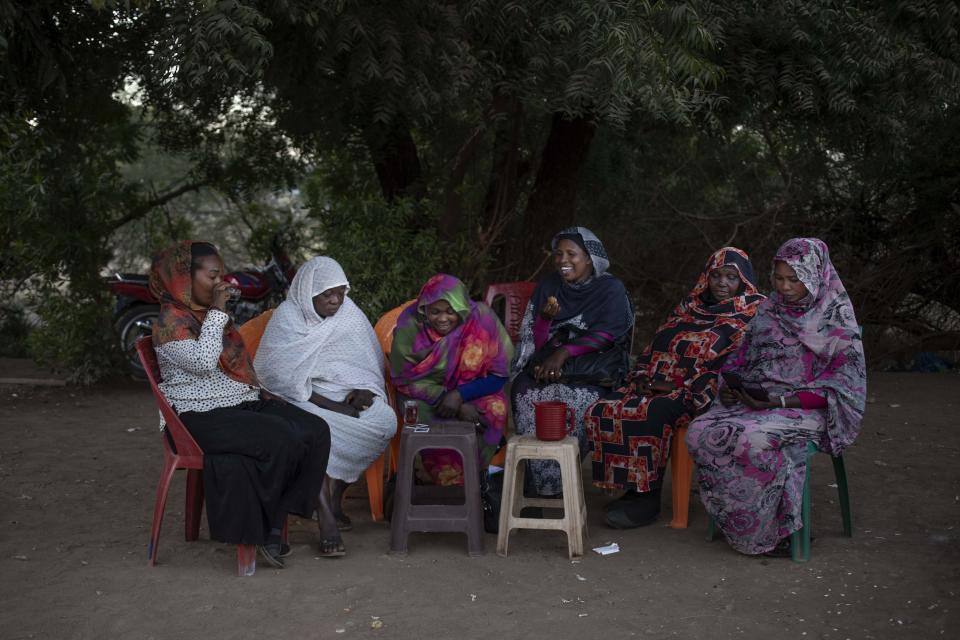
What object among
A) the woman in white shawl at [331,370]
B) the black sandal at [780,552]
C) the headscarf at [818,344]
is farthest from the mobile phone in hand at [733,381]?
the woman in white shawl at [331,370]

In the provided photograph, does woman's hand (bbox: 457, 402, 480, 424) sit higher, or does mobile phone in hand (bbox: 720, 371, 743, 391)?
mobile phone in hand (bbox: 720, 371, 743, 391)

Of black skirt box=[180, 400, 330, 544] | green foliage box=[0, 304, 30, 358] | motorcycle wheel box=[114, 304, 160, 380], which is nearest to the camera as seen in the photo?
black skirt box=[180, 400, 330, 544]

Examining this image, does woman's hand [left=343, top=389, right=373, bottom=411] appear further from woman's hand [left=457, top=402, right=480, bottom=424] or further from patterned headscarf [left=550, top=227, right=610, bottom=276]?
patterned headscarf [left=550, top=227, right=610, bottom=276]

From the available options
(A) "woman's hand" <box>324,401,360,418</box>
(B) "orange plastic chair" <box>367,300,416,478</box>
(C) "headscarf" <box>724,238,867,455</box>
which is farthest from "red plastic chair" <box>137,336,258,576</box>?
(C) "headscarf" <box>724,238,867,455</box>

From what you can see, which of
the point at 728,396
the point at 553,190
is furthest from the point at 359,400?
the point at 553,190

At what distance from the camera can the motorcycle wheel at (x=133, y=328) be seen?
29.6 feet

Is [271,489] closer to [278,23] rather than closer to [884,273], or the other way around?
[278,23]

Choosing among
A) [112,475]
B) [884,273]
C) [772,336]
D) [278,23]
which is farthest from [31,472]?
[884,273]

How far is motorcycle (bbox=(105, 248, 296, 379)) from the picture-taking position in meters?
9.05

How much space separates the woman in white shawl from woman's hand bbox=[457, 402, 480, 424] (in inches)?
13.7

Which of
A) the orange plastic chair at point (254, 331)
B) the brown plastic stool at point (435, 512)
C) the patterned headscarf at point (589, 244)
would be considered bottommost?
the brown plastic stool at point (435, 512)

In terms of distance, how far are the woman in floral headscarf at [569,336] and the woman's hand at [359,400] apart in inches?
33.7

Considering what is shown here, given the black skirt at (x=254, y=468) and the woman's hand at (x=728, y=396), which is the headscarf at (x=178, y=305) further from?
the woman's hand at (x=728, y=396)

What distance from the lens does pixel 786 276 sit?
182 inches
